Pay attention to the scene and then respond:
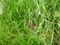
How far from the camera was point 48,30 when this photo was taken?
269cm

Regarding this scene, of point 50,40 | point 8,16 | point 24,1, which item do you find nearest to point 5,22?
point 8,16

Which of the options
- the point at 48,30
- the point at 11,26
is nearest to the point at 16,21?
the point at 11,26

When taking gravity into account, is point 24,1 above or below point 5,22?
above

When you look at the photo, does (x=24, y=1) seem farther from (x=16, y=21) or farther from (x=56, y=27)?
Result: (x=56, y=27)

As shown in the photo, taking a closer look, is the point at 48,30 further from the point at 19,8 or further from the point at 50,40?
the point at 19,8

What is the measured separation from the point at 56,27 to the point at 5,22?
0.51 m

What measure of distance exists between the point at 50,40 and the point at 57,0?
411 millimetres

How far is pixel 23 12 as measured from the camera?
2787 mm

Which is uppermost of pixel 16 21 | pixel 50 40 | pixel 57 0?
pixel 57 0

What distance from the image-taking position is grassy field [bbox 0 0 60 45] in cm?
267

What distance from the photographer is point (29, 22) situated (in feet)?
9.02

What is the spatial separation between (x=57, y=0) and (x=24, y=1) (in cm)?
33

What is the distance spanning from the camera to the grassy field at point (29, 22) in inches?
105

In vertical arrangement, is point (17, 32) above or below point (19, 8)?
below
